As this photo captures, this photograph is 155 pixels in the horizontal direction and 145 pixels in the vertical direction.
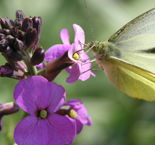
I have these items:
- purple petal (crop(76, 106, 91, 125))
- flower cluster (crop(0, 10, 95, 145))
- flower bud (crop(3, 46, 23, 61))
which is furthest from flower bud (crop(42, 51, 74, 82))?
purple petal (crop(76, 106, 91, 125))

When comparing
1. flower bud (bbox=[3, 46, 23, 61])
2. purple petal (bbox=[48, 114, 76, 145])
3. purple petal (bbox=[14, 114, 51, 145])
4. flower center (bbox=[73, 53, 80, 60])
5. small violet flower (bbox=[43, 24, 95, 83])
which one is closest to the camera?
purple petal (bbox=[14, 114, 51, 145])

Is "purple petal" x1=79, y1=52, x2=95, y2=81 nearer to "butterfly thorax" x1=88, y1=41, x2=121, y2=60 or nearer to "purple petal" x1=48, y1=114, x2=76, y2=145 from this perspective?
"butterfly thorax" x1=88, y1=41, x2=121, y2=60

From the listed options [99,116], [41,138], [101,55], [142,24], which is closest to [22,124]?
[41,138]

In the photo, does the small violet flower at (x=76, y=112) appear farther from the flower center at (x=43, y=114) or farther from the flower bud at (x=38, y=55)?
the flower bud at (x=38, y=55)

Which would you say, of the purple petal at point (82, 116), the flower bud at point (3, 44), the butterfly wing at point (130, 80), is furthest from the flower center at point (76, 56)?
the flower bud at point (3, 44)

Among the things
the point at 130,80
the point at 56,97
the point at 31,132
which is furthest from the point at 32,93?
the point at 130,80

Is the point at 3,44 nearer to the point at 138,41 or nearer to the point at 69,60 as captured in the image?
the point at 69,60
